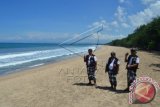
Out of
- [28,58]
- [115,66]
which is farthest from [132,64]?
[28,58]

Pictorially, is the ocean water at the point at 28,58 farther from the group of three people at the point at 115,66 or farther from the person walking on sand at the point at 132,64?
the person walking on sand at the point at 132,64

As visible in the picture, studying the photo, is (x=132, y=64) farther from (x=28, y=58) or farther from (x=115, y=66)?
(x=28, y=58)

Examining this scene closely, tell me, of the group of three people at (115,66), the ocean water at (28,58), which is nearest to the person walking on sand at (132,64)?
the group of three people at (115,66)

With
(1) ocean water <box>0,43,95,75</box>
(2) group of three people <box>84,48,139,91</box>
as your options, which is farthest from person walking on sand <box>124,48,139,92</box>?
(1) ocean water <box>0,43,95,75</box>

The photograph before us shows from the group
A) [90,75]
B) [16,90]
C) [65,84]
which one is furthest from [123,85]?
[16,90]

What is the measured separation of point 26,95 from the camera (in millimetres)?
12594

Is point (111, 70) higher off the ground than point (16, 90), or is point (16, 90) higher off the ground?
point (111, 70)

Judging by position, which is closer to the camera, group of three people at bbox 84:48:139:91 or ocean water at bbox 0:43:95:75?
group of three people at bbox 84:48:139:91

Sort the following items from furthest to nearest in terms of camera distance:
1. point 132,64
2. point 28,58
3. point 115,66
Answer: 1. point 28,58
2. point 115,66
3. point 132,64

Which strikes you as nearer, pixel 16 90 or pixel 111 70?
pixel 111 70

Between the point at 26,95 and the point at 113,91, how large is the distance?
3.48 meters

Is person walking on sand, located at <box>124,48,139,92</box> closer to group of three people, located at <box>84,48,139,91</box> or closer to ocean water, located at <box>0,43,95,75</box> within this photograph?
group of three people, located at <box>84,48,139,91</box>

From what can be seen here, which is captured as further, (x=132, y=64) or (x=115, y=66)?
(x=115, y=66)

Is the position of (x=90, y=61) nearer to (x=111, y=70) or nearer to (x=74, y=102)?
(x=111, y=70)
